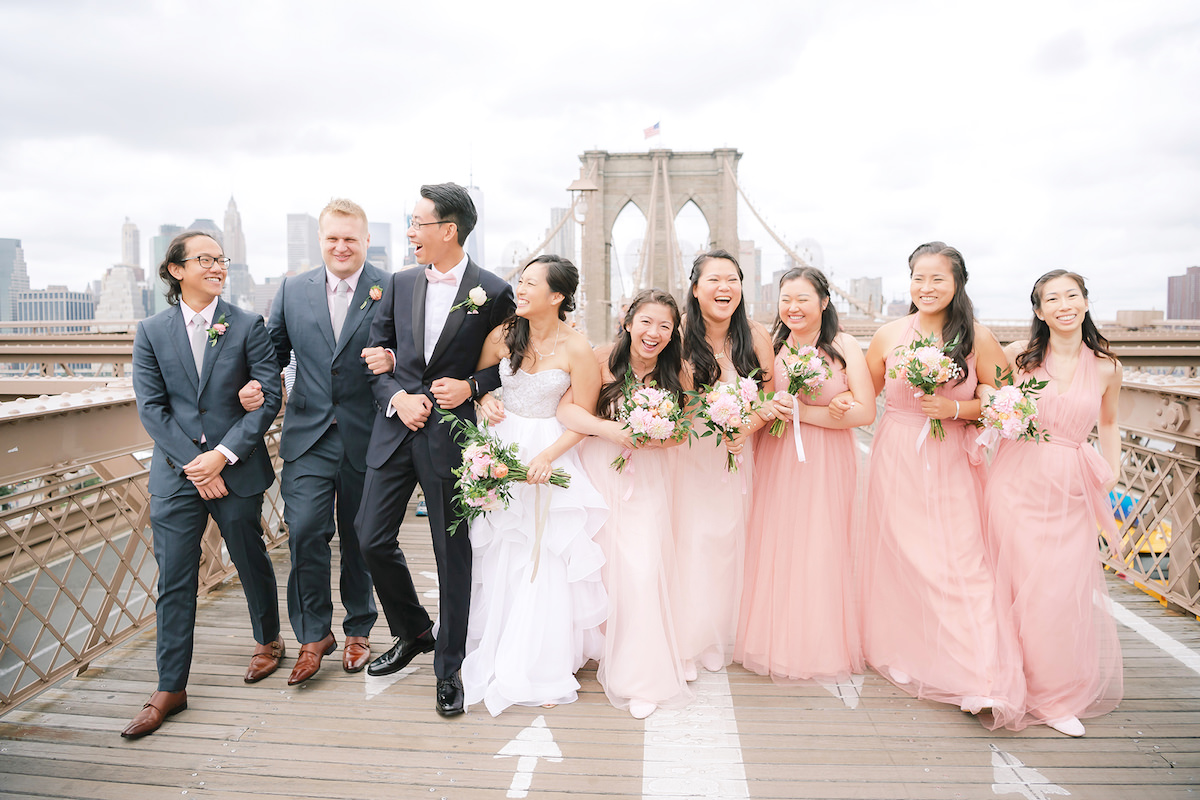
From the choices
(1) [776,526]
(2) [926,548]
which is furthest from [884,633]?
(1) [776,526]

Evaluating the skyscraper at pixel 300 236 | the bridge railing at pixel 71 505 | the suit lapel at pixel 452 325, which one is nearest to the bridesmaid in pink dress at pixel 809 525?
the suit lapel at pixel 452 325

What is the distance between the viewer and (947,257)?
109 inches

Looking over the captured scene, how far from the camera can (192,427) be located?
2.66 meters

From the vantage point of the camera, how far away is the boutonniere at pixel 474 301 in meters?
2.58

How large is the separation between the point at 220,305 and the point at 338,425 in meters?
0.68

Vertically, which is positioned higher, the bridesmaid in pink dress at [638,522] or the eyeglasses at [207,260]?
the eyeglasses at [207,260]

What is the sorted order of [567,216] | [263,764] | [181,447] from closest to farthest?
[263,764]
[181,447]
[567,216]

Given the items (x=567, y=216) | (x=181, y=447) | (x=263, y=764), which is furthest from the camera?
(x=567, y=216)

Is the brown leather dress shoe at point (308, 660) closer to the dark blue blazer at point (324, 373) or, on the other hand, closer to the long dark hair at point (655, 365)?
the dark blue blazer at point (324, 373)

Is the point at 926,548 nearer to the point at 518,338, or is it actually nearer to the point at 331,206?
the point at 518,338

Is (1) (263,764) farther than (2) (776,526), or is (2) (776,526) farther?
(2) (776,526)

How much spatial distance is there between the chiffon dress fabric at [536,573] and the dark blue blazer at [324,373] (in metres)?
0.62

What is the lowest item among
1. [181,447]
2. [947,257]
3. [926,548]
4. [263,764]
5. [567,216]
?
[263,764]

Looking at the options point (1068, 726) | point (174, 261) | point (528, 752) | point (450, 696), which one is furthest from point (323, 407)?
point (1068, 726)
